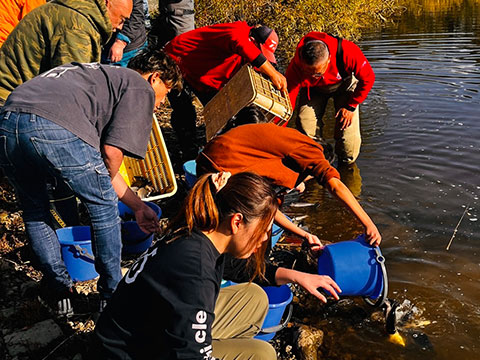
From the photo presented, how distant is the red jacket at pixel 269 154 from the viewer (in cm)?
285

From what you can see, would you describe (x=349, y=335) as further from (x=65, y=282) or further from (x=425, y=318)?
(x=65, y=282)

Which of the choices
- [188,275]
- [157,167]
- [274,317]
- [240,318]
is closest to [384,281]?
[274,317]

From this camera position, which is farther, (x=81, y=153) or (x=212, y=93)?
(x=212, y=93)

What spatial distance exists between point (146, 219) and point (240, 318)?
88 centimetres

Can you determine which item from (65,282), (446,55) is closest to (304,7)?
(446,55)

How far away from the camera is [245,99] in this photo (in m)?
4.21

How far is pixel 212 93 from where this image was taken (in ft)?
17.4

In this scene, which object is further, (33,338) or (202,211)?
(33,338)

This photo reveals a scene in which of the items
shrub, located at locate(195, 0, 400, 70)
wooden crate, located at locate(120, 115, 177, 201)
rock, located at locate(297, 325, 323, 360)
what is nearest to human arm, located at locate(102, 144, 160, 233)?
rock, located at locate(297, 325, 323, 360)

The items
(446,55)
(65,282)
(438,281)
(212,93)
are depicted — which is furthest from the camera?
(446,55)

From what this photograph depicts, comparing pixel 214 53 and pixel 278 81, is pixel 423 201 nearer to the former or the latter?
pixel 278 81

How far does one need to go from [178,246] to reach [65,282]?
4.81 ft

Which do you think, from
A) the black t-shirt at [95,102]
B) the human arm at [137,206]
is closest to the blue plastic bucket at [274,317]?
the human arm at [137,206]

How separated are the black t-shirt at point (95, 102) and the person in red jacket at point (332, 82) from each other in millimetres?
2690
